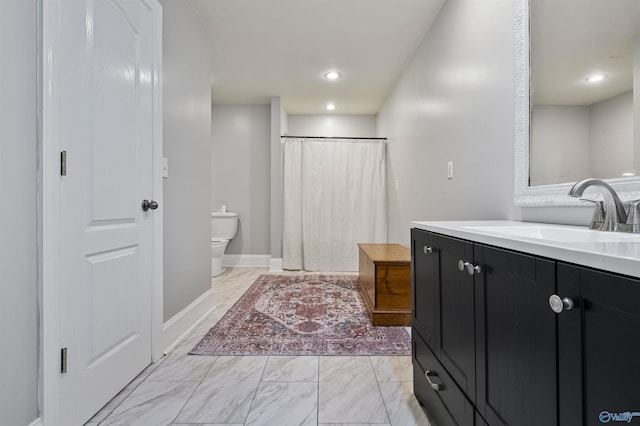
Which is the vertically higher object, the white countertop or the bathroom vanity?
the white countertop

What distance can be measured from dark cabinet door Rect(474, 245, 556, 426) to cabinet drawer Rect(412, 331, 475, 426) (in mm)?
110

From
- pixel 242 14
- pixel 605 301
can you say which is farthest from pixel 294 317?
pixel 242 14

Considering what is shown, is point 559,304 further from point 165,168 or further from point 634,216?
point 165,168

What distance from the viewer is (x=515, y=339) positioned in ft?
2.25

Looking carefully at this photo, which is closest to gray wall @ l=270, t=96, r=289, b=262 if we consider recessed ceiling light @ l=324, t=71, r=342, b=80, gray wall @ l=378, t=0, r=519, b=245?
recessed ceiling light @ l=324, t=71, r=342, b=80

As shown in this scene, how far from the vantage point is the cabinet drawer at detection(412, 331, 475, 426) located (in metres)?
0.92

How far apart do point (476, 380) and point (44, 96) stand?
162 centimetres

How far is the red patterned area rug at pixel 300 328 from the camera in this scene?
5.95 feet

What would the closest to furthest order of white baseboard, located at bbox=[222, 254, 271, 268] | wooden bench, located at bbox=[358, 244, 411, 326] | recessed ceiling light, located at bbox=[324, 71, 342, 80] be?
wooden bench, located at bbox=[358, 244, 411, 326], recessed ceiling light, located at bbox=[324, 71, 342, 80], white baseboard, located at bbox=[222, 254, 271, 268]

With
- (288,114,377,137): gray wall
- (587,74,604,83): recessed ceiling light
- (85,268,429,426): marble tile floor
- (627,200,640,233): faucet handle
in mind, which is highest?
(288,114,377,137): gray wall

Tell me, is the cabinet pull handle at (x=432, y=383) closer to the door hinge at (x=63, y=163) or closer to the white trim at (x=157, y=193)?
the white trim at (x=157, y=193)

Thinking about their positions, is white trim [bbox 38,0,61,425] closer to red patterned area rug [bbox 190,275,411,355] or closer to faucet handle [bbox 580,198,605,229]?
red patterned area rug [bbox 190,275,411,355]

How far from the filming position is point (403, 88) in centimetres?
319

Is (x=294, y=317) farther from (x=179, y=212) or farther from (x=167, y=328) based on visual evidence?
(x=179, y=212)
